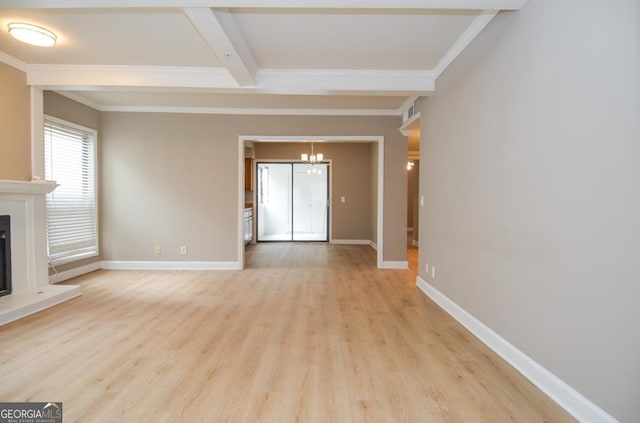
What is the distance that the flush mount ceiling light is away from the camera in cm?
283

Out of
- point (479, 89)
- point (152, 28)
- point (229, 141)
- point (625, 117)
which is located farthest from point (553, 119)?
point (229, 141)

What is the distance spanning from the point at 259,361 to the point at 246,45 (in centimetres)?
287

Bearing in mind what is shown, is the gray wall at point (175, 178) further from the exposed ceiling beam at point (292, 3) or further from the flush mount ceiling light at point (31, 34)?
the exposed ceiling beam at point (292, 3)

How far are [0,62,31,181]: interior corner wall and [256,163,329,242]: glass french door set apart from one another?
5253 millimetres

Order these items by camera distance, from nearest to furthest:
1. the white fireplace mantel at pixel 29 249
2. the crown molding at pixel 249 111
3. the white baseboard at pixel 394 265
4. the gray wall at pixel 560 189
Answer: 1. the gray wall at pixel 560 189
2. the white fireplace mantel at pixel 29 249
3. the crown molding at pixel 249 111
4. the white baseboard at pixel 394 265

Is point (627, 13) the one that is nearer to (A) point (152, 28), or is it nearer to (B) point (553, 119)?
(B) point (553, 119)

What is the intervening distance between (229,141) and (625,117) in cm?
488

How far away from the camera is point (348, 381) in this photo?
209cm

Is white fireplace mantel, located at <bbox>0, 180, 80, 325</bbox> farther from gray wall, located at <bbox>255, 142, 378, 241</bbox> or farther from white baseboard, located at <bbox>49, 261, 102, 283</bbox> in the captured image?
gray wall, located at <bbox>255, 142, 378, 241</bbox>

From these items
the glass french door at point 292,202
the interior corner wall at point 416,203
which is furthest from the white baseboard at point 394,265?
the glass french door at point 292,202

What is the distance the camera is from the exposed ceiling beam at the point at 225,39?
2436 millimetres

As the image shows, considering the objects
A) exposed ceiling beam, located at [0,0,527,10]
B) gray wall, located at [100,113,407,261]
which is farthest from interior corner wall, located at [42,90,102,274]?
exposed ceiling beam, located at [0,0,527,10]

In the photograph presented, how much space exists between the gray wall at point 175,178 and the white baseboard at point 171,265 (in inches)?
3.2

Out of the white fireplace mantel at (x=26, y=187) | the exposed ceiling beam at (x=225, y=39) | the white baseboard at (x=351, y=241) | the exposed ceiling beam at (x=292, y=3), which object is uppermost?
the exposed ceiling beam at (x=225, y=39)
